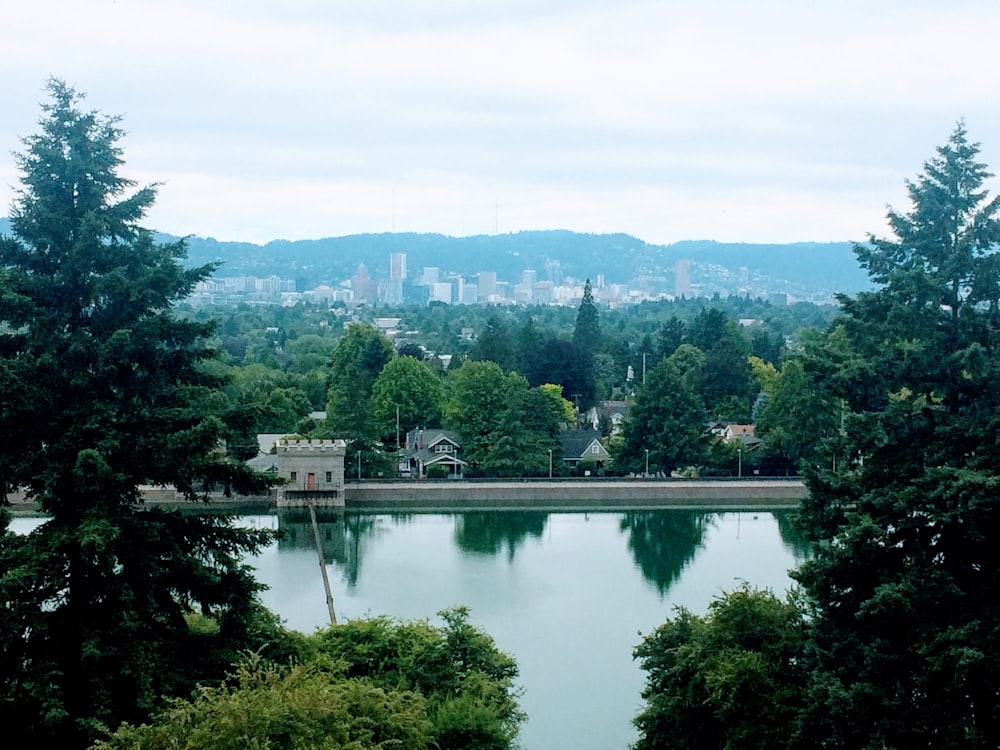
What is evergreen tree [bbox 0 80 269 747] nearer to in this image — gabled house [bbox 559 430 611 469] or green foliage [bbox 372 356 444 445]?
gabled house [bbox 559 430 611 469]

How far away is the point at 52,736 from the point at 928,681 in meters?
5.40

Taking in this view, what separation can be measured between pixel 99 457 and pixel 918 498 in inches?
204

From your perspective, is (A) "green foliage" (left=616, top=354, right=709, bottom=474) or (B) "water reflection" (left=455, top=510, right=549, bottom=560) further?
(A) "green foliage" (left=616, top=354, right=709, bottom=474)

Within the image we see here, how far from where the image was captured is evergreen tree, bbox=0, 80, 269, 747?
270 inches

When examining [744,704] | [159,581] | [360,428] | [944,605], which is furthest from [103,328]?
[360,428]

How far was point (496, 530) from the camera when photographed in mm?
23328

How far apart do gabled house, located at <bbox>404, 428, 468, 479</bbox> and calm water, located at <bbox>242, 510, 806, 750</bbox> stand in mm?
3721

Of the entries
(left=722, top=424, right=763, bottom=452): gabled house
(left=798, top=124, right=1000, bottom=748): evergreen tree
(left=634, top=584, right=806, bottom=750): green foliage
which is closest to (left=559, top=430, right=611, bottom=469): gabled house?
(left=722, top=424, right=763, bottom=452): gabled house

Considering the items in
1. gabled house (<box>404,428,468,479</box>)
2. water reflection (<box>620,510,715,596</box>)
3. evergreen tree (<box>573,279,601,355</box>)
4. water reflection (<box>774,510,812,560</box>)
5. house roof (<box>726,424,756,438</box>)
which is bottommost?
water reflection (<box>620,510,715,596</box>)

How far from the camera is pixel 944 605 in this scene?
759 cm

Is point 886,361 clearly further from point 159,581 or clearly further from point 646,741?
point 159,581

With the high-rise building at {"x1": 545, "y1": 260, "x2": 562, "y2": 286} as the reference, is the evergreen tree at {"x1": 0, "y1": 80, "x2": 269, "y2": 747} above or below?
below

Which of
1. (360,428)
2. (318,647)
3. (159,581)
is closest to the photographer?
(159,581)

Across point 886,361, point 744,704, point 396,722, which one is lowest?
point 744,704
